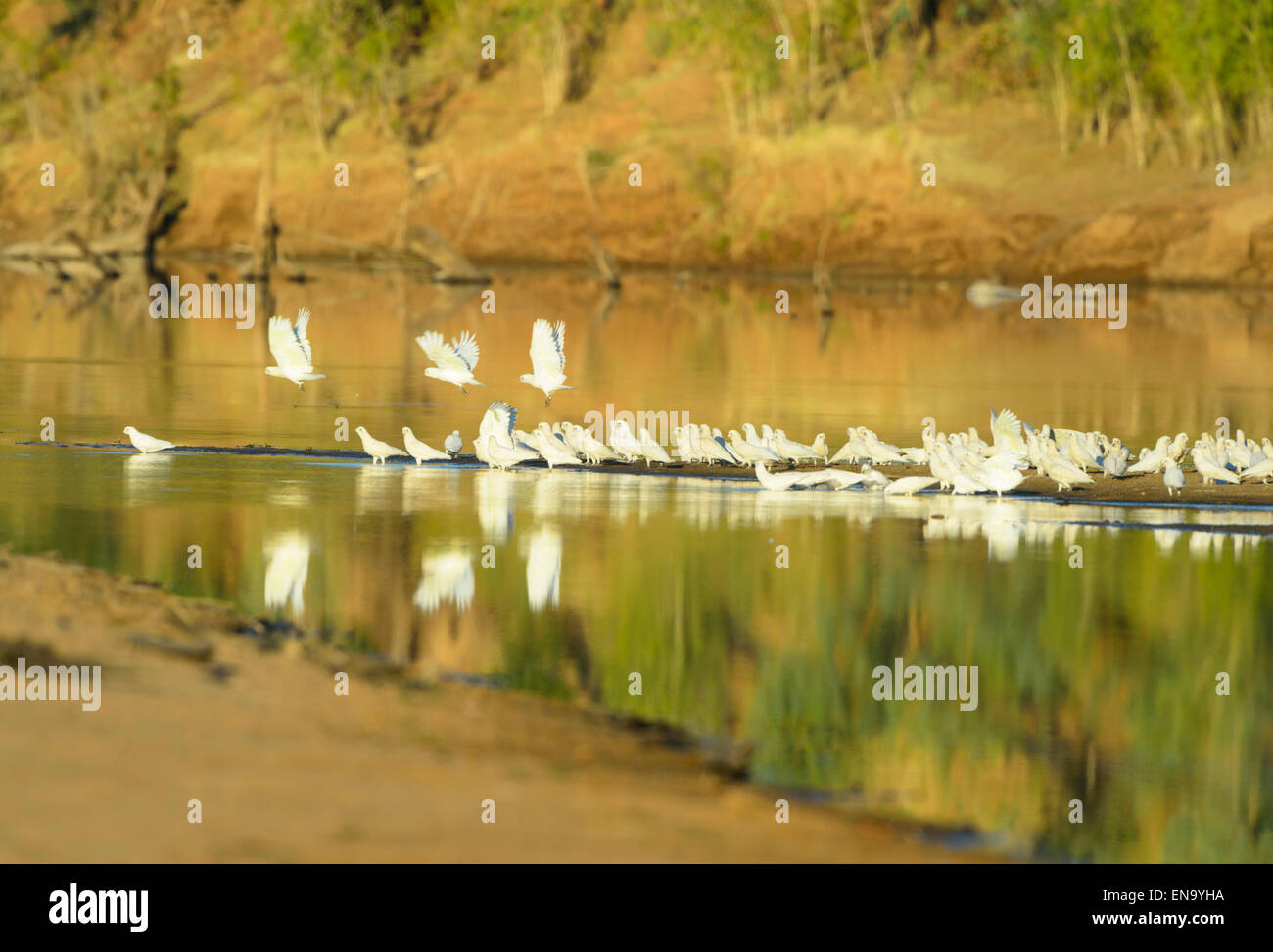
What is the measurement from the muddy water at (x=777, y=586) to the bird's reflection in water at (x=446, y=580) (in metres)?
0.04

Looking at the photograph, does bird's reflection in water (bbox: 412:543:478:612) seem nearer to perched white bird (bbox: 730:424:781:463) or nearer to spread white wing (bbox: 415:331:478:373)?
perched white bird (bbox: 730:424:781:463)

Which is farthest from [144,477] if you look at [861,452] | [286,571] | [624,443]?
[861,452]

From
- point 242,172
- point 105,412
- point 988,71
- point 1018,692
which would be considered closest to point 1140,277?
point 988,71

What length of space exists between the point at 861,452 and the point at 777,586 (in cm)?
711

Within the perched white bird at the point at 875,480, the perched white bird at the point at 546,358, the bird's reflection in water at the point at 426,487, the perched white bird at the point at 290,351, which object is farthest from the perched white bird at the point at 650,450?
the perched white bird at the point at 290,351

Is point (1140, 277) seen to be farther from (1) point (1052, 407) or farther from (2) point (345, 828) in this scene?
(2) point (345, 828)

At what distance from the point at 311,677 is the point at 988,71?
78.8 m

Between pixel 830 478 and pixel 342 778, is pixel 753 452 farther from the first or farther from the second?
pixel 342 778

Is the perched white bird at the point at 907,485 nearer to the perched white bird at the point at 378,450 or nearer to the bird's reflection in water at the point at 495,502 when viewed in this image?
the bird's reflection in water at the point at 495,502

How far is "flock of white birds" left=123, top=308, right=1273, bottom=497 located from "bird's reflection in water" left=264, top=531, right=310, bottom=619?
5.09m

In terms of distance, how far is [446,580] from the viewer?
51.1ft

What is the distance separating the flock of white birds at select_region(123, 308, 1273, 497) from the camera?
20641 millimetres

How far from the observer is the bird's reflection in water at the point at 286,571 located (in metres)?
14.6

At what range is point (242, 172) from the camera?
92.1m
